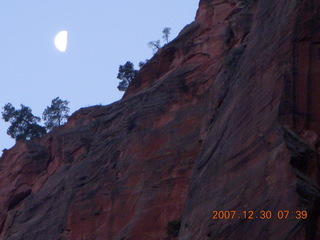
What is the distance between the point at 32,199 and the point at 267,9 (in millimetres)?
21932

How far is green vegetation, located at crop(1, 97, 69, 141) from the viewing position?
2687 inches

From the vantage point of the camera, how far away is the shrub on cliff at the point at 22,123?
68188mm

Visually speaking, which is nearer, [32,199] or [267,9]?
[267,9]

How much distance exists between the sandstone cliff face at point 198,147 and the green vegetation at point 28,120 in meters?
14.7

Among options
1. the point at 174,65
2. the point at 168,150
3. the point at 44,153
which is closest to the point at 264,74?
the point at 168,150

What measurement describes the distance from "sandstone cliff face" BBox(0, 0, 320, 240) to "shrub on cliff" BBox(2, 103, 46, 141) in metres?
14.7

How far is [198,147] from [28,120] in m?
37.4

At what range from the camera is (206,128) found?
33.4m

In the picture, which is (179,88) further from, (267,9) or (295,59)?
(295,59)

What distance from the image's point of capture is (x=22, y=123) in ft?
228
